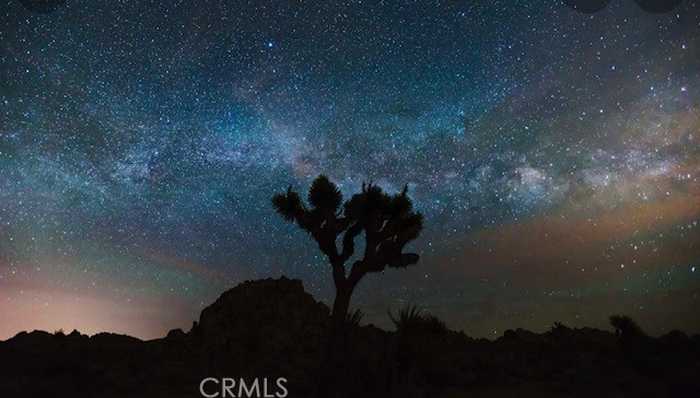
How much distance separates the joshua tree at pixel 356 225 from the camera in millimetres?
17656

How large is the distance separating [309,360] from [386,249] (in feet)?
15.2

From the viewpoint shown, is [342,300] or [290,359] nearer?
[342,300]

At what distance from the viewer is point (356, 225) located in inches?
708

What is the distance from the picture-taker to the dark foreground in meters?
15.2

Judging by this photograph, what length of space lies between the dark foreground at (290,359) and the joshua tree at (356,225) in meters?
2.45

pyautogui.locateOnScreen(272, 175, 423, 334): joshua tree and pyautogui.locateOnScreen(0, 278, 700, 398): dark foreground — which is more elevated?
pyautogui.locateOnScreen(272, 175, 423, 334): joshua tree

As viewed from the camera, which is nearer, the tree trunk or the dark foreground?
the dark foreground

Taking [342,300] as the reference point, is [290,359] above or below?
below

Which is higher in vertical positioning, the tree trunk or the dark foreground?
the tree trunk

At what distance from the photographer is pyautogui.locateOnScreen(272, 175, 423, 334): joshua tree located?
57.9 feet

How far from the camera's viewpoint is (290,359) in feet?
58.4

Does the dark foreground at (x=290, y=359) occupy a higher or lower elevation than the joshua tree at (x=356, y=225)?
lower

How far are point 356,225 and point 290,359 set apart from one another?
5.05 metres

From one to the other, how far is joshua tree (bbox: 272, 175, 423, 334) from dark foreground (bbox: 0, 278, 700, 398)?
2.45 metres
